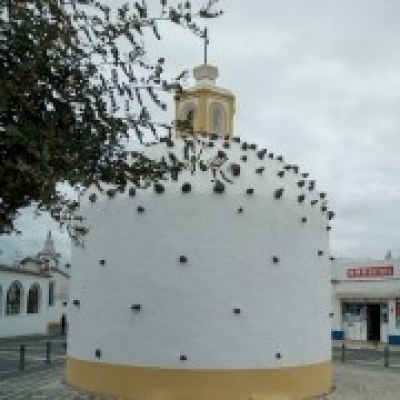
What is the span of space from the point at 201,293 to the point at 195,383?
1947mm

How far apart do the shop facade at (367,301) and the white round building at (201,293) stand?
22019mm

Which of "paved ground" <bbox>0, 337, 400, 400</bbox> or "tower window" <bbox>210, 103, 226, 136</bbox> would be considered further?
"tower window" <bbox>210, 103, 226, 136</bbox>

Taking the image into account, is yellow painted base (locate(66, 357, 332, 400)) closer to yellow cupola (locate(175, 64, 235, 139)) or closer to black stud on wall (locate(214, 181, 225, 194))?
black stud on wall (locate(214, 181, 225, 194))

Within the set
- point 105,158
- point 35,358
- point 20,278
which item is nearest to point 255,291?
point 105,158

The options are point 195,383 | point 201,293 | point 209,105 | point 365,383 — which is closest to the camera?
point 195,383

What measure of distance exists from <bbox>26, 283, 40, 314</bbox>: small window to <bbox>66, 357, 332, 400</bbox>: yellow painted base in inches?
1089

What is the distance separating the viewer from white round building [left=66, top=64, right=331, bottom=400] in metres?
13.7

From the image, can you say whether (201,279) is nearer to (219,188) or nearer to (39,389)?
(219,188)

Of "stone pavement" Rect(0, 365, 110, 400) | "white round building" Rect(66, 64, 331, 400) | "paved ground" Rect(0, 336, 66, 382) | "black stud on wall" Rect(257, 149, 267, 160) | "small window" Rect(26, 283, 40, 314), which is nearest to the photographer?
"white round building" Rect(66, 64, 331, 400)

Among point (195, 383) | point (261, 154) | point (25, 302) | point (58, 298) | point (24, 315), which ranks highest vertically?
point (261, 154)

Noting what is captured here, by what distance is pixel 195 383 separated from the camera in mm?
13602

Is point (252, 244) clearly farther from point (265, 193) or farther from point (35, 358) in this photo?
point (35, 358)

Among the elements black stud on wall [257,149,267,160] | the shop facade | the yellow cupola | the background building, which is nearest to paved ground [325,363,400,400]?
black stud on wall [257,149,267,160]

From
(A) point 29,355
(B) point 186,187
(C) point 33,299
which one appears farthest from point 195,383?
(C) point 33,299
